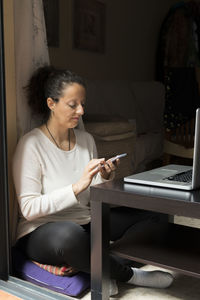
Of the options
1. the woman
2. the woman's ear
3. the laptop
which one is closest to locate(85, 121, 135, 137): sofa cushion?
the woman

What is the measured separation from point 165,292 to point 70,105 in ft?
2.58

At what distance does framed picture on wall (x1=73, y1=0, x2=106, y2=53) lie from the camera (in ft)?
10.9

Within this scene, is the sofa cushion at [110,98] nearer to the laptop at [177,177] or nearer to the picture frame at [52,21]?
the picture frame at [52,21]

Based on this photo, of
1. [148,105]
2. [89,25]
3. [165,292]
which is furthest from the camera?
[148,105]

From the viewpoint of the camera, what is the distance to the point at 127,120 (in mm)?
2781

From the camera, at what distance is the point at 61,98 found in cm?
153

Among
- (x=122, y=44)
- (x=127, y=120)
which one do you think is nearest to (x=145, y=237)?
(x=127, y=120)

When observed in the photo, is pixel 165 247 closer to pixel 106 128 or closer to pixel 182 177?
pixel 182 177

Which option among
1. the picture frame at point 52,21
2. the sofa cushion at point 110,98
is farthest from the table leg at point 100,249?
the picture frame at point 52,21

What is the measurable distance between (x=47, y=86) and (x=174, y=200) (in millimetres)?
748

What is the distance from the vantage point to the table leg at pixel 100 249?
4.06 ft

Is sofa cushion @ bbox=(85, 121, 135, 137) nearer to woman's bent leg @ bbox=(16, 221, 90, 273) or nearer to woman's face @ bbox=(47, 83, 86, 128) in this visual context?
woman's face @ bbox=(47, 83, 86, 128)

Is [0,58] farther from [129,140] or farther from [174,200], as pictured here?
[129,140]

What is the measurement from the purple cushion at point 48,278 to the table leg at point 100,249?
0.16 metres
